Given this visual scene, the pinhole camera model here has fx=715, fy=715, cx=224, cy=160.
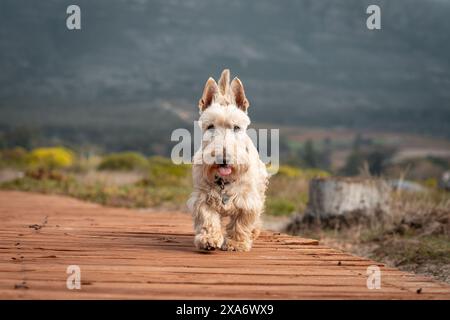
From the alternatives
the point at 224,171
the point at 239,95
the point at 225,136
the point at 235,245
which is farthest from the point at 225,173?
the point at 239,95

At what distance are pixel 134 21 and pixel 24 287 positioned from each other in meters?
127

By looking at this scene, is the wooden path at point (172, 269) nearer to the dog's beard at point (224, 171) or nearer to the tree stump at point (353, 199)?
the dog's beard at point (224, 171)

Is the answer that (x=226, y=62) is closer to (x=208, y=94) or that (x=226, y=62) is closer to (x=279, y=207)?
(x=279, y=207)

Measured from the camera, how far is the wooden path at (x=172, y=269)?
5.13 m

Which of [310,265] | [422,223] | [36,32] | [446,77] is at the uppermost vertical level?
[36,32]

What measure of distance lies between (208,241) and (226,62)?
110140 mm

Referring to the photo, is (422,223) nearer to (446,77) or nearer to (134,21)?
(446,77)

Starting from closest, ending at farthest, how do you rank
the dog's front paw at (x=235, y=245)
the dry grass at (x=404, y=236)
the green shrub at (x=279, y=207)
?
the dog's front paw at (x=235, y=245), the dry grass at (x=404, y=236), the green shrub at (x=279, y=207)

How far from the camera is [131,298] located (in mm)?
4793

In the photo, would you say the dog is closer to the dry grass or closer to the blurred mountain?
the dry grass

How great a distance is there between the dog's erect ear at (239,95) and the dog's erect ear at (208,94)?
0.18 metres

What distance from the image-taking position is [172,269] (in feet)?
20.0

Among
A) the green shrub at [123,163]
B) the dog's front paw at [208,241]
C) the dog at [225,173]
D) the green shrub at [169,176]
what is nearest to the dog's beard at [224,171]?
the dog at [225,173]
